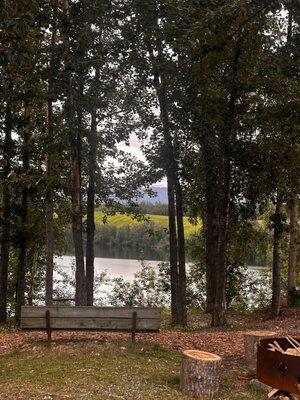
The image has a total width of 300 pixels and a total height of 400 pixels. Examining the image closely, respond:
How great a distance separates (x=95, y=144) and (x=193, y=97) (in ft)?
17.3

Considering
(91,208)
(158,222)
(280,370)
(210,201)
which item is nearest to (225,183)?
(210,201)

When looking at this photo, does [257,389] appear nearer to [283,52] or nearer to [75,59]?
[283,52]

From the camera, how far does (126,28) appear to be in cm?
1673

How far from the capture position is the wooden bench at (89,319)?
12.1 meters

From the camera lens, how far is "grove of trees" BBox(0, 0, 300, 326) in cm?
1541

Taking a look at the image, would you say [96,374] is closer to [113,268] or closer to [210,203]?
[210,203]

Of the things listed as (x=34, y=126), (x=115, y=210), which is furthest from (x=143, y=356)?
(x=34, y=126)

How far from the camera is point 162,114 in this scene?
1914cm

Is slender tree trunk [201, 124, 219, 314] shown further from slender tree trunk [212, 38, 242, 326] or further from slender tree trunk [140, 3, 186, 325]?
slender tree trunk [140, 3, 186, 325]

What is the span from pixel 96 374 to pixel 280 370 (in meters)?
3.97

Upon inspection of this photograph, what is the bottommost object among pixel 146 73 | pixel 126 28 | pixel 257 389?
pixel 257 389

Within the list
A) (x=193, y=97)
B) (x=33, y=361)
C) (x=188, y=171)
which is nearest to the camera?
(x=33, y=361)

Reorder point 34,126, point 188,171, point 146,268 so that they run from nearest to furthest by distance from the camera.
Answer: point 188,171 < point 34,126 < point 146,268

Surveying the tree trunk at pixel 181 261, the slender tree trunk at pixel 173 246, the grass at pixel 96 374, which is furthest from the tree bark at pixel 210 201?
the grass at pixel 96 374
